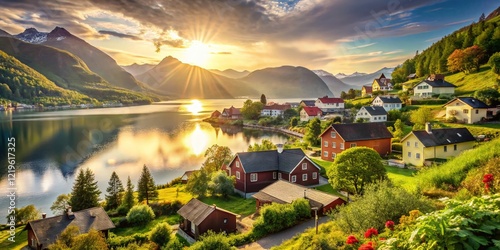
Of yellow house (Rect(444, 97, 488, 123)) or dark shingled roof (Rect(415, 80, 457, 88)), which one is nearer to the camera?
yellow house (Rect(444, 97, 488, 123))

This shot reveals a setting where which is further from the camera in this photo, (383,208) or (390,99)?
(390,99)

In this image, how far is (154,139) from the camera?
64.4 meters

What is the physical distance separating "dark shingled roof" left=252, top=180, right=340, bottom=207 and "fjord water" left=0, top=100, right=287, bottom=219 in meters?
18.0

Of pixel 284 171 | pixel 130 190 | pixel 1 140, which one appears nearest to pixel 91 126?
pixel 1 140

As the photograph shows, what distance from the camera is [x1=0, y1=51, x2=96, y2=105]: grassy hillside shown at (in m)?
149

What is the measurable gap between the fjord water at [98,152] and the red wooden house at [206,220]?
15.3m

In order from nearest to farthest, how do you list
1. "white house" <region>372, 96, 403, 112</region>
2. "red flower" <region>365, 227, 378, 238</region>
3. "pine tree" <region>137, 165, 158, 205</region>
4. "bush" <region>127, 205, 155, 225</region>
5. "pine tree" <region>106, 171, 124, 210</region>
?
1. "red flower" <region>365, 227, 378, 238</region>
2. "bush" <region>127, 205, 155, 225</region>
3. "pine tree" <region>106, 171, 124, 210</region>
4. "pine tree" <region>137, 165, 158, 205</region>
5. "white house" <region>372, 96, 403, 112</region>

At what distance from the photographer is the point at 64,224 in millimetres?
18859

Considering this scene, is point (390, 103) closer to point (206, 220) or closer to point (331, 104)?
point (331, 104)

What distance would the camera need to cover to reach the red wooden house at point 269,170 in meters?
27.9

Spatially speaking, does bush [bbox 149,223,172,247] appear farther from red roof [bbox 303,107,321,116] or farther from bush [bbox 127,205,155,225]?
red roof [bbox 303,107,321,116]

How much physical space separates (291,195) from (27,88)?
7117 inches

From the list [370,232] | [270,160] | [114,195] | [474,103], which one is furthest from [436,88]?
[370,232]

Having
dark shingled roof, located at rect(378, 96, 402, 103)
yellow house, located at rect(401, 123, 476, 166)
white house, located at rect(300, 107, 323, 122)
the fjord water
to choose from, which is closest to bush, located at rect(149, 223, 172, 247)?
the fjord water
